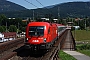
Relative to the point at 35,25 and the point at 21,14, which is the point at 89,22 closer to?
the point at 21,14

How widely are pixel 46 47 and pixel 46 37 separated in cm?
86

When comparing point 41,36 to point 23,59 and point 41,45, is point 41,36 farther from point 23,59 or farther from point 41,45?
point 23,59

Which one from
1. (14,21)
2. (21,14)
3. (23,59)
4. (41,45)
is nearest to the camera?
(23,59)

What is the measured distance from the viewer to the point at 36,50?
62.6 feet

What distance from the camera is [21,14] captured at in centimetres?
19000

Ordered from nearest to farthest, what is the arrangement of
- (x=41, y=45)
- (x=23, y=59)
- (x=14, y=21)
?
(x=23, y=59)
(x=41, y=45)
(x=14, y=21)

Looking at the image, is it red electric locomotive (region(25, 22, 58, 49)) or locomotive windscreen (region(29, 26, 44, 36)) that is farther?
locomotive windscreen (region(29, 26, 44, 36))

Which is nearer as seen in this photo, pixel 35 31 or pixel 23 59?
pixel 23 59

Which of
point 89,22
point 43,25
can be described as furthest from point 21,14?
point 43,25

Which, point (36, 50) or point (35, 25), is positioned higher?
point (35, 25)

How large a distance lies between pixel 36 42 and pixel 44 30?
1.33 metres

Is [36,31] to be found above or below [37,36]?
above

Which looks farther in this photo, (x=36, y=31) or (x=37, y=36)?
(x=36, y=31)

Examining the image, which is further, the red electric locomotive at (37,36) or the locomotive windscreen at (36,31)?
the locomotive windscreen at (36,31)
